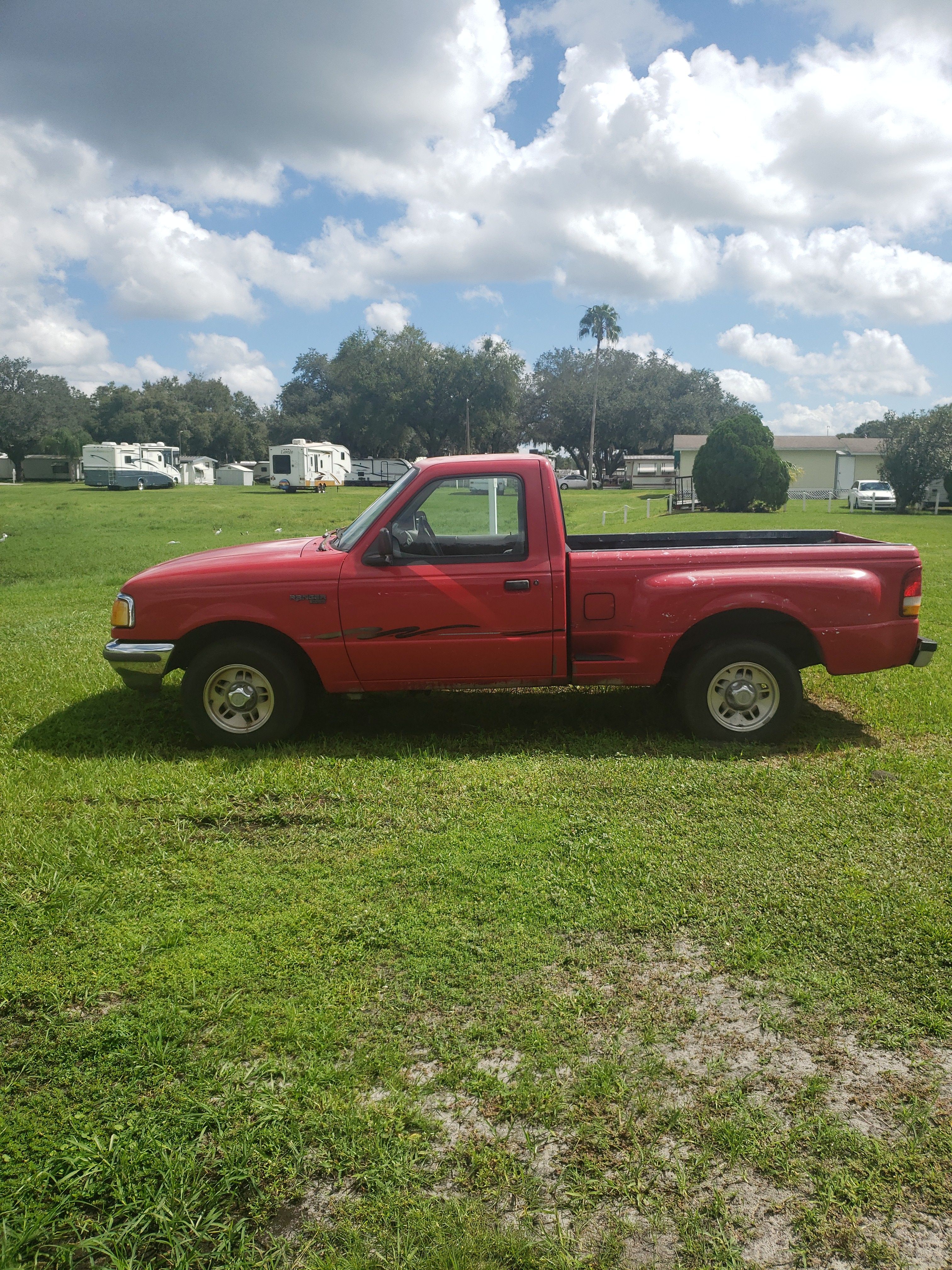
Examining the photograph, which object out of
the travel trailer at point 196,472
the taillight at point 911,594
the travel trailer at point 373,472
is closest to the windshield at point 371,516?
the taillight at point 911,594

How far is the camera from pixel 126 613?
5.61 metres

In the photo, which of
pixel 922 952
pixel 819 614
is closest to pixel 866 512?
pixel 819 614

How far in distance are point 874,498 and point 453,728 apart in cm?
3738

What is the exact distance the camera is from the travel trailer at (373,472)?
59.0m

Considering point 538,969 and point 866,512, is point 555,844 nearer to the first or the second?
point 538,969

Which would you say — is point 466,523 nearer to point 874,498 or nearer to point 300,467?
point 874,498

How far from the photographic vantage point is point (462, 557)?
5.53 m

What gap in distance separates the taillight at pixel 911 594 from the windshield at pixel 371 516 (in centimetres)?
319

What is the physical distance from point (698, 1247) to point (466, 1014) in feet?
3.45

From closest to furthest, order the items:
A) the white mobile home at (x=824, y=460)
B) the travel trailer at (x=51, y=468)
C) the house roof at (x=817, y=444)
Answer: the white mobile home at (x=824, y=460), the house roof at (x=817, y=444), the travel trailer at (x=51, y=468)

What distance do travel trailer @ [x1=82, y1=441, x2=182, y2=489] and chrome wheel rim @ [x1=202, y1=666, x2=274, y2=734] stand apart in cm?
4723

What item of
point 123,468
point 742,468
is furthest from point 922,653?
point 123,468

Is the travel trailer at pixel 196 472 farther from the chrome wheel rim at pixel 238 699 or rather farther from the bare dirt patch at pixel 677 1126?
the bare dirt patch at pixel 677 1126

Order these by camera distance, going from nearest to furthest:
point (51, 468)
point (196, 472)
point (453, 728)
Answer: point (453, 728)
point (196, 472)
point (51, 468)
